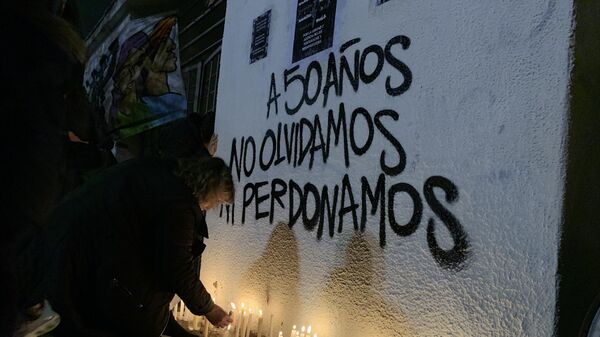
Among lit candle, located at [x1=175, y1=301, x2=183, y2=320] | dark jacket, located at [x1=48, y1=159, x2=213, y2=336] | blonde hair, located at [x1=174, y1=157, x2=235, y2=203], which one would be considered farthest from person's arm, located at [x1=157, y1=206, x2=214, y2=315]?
lit candle, located at [x1=175, y1=301, x2=183, y2=320]

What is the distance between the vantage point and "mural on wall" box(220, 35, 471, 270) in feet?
9.07

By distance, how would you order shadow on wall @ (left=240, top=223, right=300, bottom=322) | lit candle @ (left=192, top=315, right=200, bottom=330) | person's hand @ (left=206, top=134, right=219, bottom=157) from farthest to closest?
person's hand @ (left=206, top=134, right=219, bottom=157) → lit candle @ (left=192, top=315, right=200, bottom=330) → shadow on wall @ (left=240, top=223, right=300, bottom=322)

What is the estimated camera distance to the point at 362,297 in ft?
10.4

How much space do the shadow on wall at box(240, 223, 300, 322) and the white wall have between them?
0.01m

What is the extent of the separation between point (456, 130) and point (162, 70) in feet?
19.2

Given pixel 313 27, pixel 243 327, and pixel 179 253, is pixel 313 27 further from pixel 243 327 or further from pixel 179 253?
pixel 243 327

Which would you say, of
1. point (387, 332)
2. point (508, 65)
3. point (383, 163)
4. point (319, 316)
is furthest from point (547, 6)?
point (319, 316)

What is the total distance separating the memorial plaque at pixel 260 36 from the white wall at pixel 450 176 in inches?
26.6

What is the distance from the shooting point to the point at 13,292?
5.22 feet

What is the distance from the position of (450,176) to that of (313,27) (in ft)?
5.55

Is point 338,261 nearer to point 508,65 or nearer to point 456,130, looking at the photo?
point 456,130

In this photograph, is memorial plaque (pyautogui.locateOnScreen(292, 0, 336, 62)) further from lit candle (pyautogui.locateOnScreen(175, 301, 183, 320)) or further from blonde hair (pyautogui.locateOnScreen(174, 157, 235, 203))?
lit candle (pyautogui.locateOnScreen(175, 301, 183, 320))

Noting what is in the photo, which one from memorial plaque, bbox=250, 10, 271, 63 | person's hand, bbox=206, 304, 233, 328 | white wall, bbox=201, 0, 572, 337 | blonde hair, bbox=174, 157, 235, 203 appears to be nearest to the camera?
white wall, bbox=201, 0, 572, 337

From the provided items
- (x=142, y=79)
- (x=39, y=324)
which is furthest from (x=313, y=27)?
(x=142, y=79)
